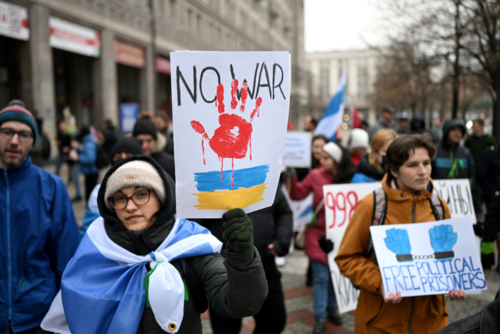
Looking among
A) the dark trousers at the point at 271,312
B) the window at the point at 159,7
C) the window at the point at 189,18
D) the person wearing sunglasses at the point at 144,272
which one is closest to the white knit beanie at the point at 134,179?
the person wearing sunglasses at the point at 144,272

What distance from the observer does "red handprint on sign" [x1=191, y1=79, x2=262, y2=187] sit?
4.89 ft

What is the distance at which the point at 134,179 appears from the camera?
6.22ft

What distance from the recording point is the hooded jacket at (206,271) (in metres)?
1.52

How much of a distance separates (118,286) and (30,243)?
39.1 inches

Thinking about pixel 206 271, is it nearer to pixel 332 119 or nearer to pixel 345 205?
pixel 345 205

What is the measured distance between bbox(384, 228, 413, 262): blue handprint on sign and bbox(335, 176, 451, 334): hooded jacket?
79 millimetres

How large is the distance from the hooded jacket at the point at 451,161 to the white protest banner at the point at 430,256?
304cm

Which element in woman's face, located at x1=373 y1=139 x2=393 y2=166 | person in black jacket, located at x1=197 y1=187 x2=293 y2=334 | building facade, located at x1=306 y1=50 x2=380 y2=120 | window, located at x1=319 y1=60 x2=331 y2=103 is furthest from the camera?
window, located at x1=319 y1=60 x2=331 y2=103

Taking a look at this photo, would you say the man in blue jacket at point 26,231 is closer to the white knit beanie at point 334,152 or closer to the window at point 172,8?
the white knit beanie at point 334,152

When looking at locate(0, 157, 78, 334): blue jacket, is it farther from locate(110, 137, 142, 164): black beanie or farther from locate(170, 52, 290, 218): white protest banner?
locate(170, 52, 290, 218): white protest banner

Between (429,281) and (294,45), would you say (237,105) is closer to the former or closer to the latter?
(429,281)

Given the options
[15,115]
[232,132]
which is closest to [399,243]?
[232,132]

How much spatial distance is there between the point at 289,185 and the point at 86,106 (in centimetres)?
2014

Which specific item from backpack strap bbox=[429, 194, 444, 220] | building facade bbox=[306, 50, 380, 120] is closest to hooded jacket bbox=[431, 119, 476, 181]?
backpack strap bbox=[429, 194, 444, 220]
